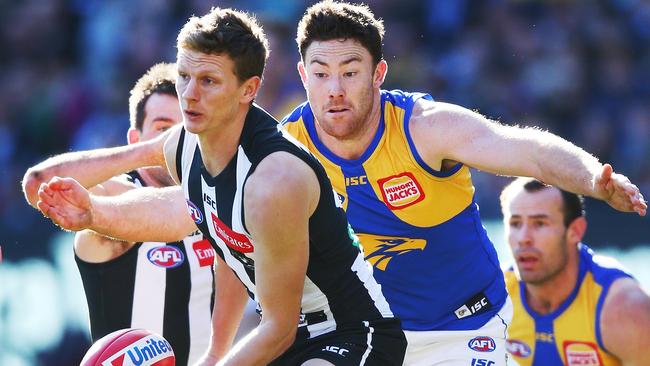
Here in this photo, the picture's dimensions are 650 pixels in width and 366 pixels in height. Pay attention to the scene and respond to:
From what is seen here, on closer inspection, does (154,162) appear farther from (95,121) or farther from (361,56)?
(95,121)

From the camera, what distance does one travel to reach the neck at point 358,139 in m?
6.34

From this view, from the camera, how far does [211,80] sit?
5.10m

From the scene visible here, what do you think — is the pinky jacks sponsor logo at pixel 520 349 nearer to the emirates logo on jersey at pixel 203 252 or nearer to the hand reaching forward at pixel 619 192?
the emirates logo on jersey at pixel 203 252

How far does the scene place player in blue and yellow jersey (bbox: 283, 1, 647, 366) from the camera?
6.20 meters

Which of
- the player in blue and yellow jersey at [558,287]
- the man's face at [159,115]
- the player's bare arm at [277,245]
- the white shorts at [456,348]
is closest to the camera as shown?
the player's bare arm at [277,245]

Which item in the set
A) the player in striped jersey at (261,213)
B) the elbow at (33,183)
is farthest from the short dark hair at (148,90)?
the player in striped jersey at (261,213)

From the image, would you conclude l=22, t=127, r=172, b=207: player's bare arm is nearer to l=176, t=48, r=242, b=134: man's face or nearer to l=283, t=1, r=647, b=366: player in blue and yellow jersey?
l=283, t=1, r=647, b=366: player in blue and yellow jersey

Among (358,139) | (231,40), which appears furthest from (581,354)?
(231,40)

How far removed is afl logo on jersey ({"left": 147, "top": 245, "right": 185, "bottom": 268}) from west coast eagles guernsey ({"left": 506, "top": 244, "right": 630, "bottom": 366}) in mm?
2863

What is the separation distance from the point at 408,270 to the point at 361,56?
1.21m


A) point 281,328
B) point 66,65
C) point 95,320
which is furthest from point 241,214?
point 66,65

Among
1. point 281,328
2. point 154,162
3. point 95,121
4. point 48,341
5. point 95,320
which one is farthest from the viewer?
point 95,121

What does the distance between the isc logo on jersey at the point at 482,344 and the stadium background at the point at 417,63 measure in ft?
20.8

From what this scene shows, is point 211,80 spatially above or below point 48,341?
above
